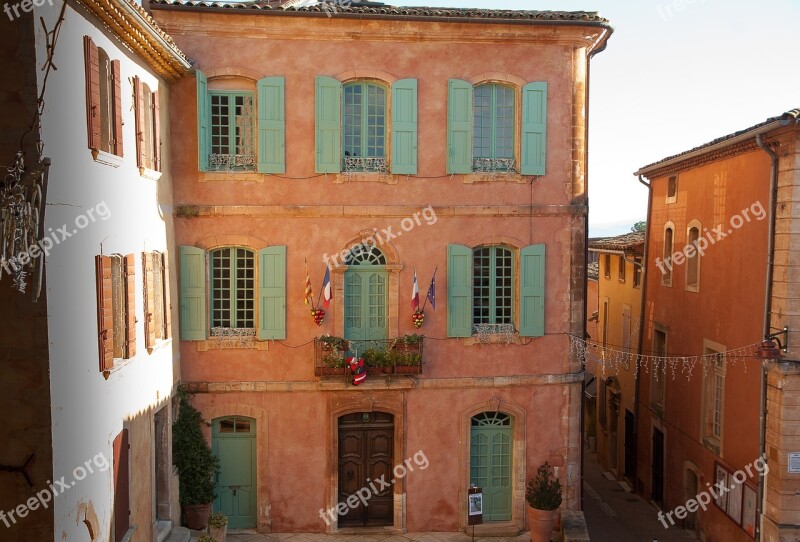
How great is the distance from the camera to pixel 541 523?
47.9 feet

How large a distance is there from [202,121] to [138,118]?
7.17ft

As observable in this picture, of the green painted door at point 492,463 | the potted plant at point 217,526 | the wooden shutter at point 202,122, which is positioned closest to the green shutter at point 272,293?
the wooden shutter at point 202,122

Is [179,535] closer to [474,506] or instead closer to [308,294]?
[308,294]

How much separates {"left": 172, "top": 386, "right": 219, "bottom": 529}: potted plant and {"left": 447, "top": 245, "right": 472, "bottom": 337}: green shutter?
5.30 meters

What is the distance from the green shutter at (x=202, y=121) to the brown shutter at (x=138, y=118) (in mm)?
1874

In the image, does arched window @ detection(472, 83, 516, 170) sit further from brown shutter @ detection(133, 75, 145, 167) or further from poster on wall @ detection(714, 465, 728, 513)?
poster on wall @ detection(714, 465, 728, 513)

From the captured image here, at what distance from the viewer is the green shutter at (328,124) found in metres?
14.4

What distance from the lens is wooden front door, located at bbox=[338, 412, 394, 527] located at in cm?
1523

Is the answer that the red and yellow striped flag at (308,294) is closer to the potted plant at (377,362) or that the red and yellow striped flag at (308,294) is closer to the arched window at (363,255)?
the arched window at (363,255)

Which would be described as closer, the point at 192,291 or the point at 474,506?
the point at 474,506

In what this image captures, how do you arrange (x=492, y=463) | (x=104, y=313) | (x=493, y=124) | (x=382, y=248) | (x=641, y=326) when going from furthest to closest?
(x=641, y=326)
(x=492, y=463)
(x=493, y=124)
(x=382, y=248)
(x=104, y=313)

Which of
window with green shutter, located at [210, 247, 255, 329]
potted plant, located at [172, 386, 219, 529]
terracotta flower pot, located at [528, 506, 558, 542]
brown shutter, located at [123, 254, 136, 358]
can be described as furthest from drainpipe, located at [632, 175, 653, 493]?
brown shutter, located at [123, 254, 136, 358]

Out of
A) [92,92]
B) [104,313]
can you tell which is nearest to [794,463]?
[104,313]

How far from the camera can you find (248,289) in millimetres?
14758
